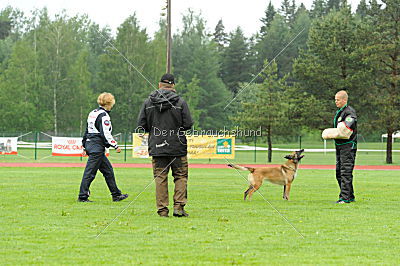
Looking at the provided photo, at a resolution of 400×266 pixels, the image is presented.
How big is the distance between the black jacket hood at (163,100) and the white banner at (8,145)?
86.8 ft

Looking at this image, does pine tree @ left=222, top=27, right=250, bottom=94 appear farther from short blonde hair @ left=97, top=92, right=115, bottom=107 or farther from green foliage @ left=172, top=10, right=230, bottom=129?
short blonde hair @ left=97, top=92, right=115, bottom=107

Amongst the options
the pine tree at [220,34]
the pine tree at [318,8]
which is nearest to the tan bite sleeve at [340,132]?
the pine tree at [220,34]

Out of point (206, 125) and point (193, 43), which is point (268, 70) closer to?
point (206, 125)

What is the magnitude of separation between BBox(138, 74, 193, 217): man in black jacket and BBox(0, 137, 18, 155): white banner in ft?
86.3

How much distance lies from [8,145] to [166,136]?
87.8 feet

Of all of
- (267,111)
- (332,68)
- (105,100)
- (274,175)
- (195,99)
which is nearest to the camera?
(105,100)

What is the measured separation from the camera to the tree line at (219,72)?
3975 centimetres

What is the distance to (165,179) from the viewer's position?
922cm

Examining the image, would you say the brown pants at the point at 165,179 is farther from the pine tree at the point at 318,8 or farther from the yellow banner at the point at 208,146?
the pine tree at the point at 318,8

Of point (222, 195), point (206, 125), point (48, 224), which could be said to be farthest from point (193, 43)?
point (48, 224)

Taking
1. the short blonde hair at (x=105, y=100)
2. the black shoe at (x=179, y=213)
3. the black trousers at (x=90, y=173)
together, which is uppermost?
the short blonde hair at (x=105, y=100)

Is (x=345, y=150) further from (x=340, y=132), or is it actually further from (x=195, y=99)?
(x=195, y=99)

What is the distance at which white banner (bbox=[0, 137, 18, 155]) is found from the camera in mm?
33688

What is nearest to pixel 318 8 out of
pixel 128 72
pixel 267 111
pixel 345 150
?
pixel 128 72
